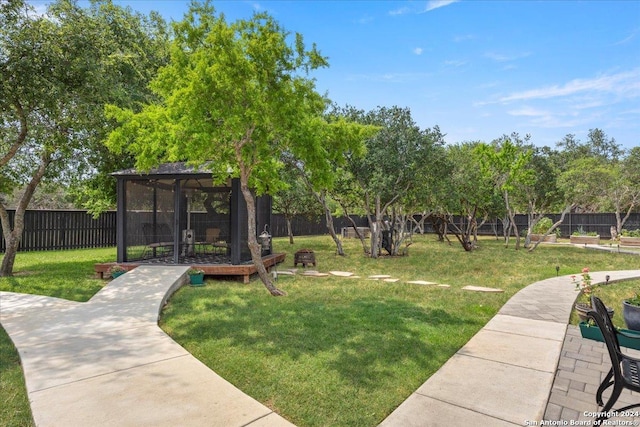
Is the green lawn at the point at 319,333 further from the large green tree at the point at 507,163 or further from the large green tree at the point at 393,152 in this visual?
the large green tree at the point at 507,163

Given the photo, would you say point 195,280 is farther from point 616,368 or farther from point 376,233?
point 376,233

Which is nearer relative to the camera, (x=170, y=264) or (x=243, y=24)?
(x=243, y=24)

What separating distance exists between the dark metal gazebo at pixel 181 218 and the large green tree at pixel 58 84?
1.55 meters

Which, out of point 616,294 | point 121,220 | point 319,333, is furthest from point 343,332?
point 121,220

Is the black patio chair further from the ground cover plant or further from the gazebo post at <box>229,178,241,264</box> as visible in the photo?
the gazebo post at <box>229,178,241,264</box>

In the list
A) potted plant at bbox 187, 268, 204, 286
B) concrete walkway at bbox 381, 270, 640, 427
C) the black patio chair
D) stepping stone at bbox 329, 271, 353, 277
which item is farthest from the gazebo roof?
the black patio chair

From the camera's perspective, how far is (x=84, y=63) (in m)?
7.07

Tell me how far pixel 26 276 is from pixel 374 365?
8.54 meters

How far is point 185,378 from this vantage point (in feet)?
9.84

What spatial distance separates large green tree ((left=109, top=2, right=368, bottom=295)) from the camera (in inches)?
217

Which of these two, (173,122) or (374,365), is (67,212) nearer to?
(173,122)

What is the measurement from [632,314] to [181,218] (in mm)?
9612

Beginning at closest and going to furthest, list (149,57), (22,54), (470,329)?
(470,329), (22,54), (149,57)

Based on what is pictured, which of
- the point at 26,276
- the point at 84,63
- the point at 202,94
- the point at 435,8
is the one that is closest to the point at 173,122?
the point at 202,94
